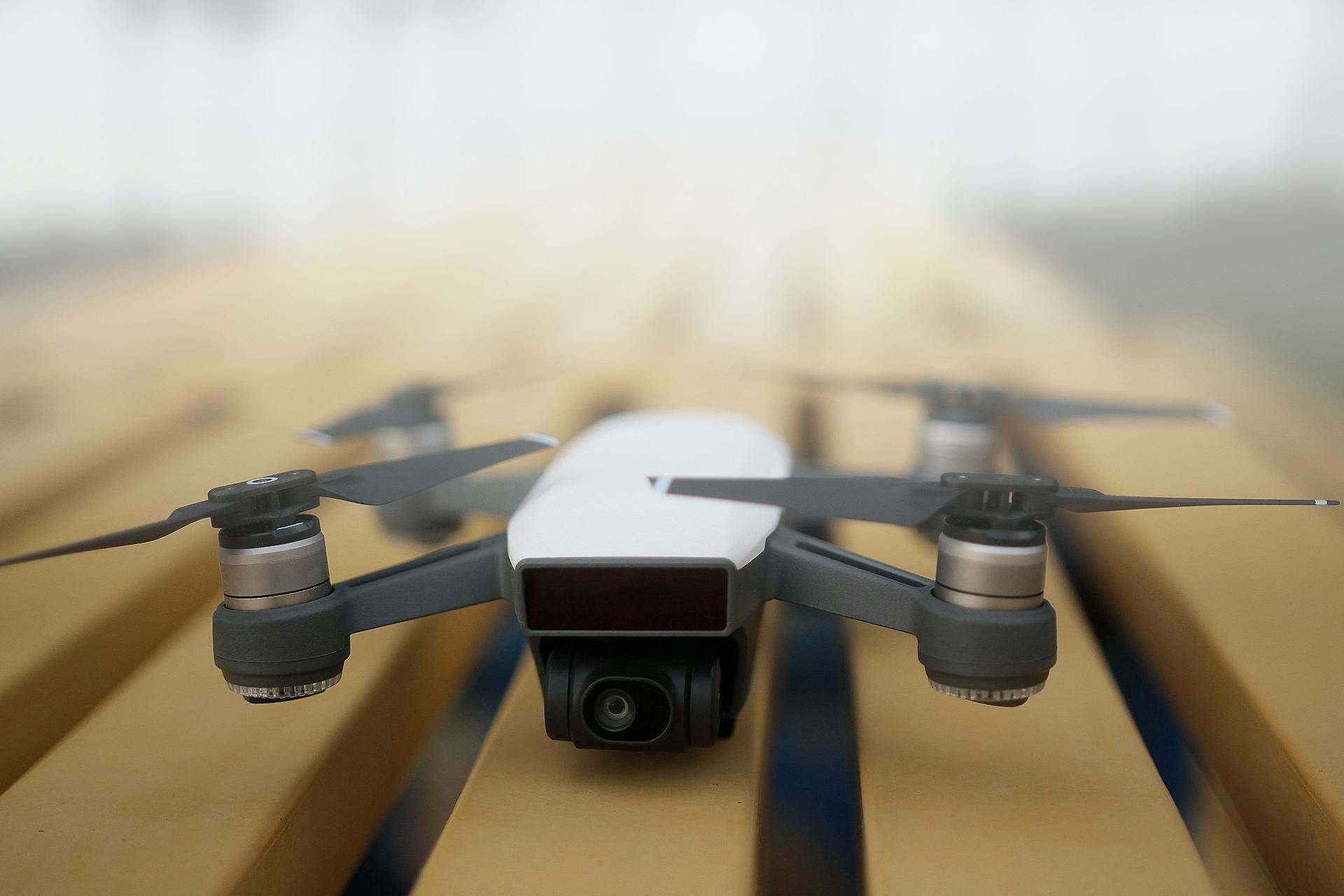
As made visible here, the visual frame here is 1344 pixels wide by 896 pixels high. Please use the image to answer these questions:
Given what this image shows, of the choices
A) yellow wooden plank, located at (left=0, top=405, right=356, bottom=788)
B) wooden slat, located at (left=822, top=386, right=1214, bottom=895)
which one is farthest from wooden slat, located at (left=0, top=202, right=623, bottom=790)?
wooden slat, located at (left=822, top=386, right=1214, bottom=895)

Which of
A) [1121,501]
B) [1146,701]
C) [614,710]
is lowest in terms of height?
[1146,701]

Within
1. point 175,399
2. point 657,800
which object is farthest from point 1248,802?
point 175,399

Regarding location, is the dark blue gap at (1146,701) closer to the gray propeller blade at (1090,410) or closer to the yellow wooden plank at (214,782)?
the gray propeller blade at (1090,410)

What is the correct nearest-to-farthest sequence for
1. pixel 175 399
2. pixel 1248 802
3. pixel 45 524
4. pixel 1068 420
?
pixel 1248 802
pixel 1068 420
pixel 45 524
pixel 175 399

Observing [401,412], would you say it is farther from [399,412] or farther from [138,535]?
[138,535]

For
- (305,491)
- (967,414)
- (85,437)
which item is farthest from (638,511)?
(85,437)

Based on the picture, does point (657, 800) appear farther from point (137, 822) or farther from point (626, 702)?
point (137, 822)

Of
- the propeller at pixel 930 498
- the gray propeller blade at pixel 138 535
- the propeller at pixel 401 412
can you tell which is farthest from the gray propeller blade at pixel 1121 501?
the propeller at pixel 401 412

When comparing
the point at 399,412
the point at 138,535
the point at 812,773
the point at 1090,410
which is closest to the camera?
the point at 138,535
